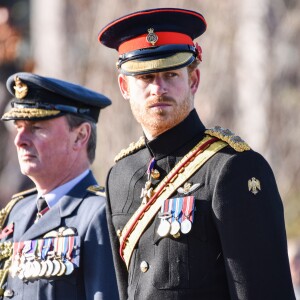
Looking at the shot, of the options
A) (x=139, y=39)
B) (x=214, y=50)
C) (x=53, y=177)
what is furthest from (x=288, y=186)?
(x=139, y=39)

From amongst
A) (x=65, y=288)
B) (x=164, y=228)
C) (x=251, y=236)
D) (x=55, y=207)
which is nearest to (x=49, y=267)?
(x=65, y=288)

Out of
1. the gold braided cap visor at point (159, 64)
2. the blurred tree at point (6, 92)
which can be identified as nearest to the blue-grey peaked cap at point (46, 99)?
the gold braided cap visor at point (159, 64)

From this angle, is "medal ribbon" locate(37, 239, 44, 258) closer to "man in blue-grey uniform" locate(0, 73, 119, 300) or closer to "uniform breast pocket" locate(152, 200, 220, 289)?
"man in blue-grey uniform" locate(0, 73, 119, 300)

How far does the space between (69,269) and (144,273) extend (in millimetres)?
909

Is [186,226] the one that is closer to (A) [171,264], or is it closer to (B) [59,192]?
(A) [171,264]

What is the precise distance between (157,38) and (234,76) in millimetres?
7352

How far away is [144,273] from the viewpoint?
5078 millimetres

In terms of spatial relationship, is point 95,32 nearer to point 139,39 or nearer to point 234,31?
point 234,31

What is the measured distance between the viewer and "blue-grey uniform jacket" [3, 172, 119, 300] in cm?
583

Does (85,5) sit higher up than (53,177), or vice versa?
(85,5)

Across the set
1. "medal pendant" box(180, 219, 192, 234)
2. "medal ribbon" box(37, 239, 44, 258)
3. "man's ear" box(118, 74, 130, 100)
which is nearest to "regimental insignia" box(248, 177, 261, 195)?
"medal pendant" box(180, 219, 192, 234)

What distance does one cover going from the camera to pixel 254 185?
16.1 feet

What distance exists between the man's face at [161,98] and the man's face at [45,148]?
1.11 meters

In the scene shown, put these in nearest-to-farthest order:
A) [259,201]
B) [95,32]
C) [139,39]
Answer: [259,201]
[139,39]
[95,32]
